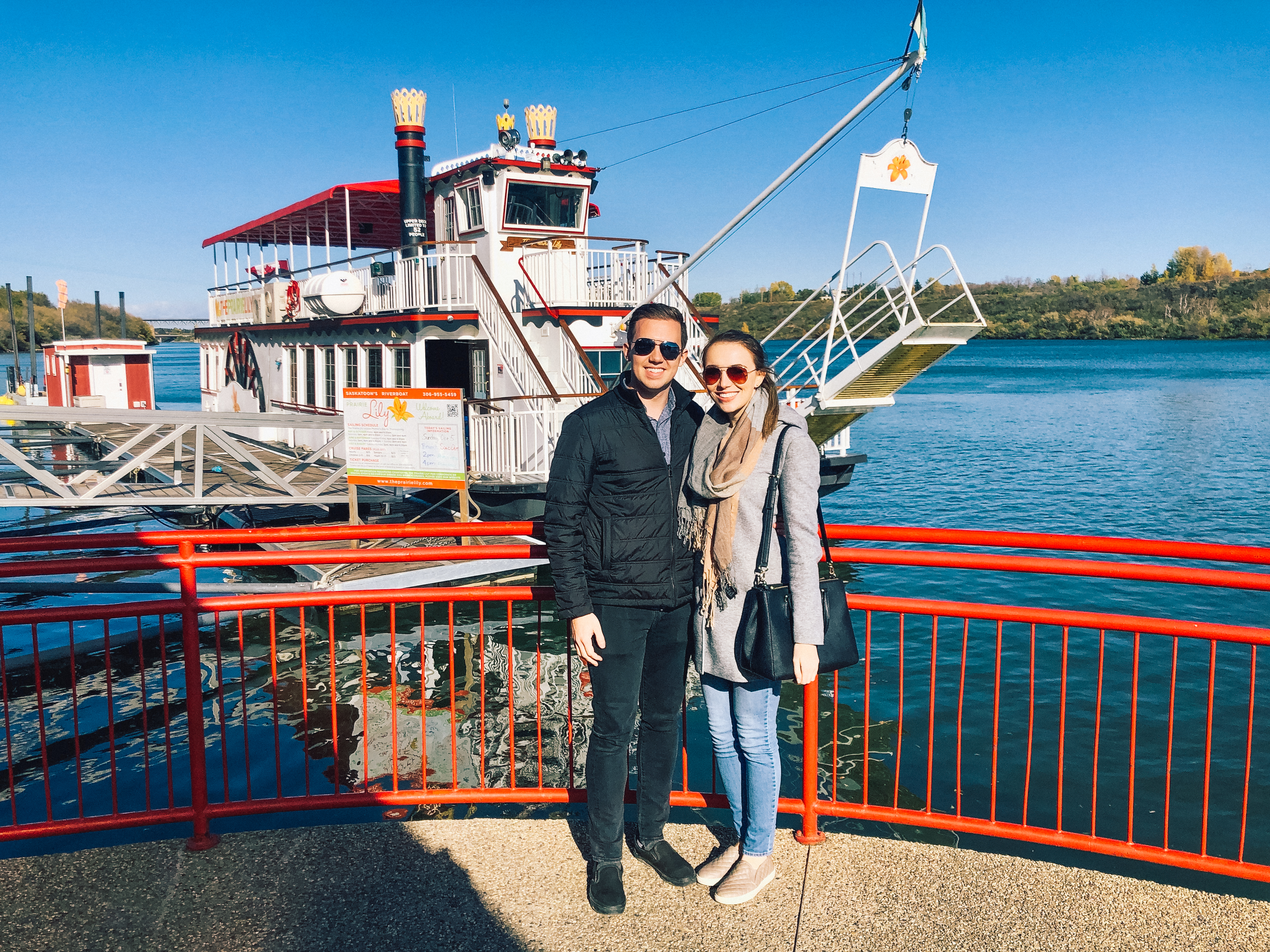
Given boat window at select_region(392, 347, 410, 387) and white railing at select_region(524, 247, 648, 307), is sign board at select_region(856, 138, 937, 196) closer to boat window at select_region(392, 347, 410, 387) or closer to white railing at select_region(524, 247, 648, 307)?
white railing at select_region(524, 247, 648, 307)

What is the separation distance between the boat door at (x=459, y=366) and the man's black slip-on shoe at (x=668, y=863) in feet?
36.7

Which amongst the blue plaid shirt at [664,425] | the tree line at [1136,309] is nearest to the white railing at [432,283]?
the blue plaid shirt at [664,425]

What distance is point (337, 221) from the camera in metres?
21.7

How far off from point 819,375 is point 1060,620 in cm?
1025

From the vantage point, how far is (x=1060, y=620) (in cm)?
325

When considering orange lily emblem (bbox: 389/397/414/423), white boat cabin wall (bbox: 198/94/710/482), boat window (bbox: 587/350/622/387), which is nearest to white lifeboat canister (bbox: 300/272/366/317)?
white boat cabin wall (bbox: 198/94/710/482)

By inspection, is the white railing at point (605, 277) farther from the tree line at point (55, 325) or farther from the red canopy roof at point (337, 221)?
the tree line at point (55, 325)

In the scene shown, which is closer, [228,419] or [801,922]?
[801,922]

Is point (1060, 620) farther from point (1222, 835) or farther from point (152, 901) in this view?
point (1222, 835)

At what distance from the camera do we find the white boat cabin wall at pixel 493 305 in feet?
43.7

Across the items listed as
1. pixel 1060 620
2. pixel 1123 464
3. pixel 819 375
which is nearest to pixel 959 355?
pixel 1123 464

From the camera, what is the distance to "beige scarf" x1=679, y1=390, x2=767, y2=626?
284cm

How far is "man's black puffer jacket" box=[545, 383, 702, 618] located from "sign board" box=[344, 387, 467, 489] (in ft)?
24.4

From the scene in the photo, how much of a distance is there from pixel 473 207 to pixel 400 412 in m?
6.90
